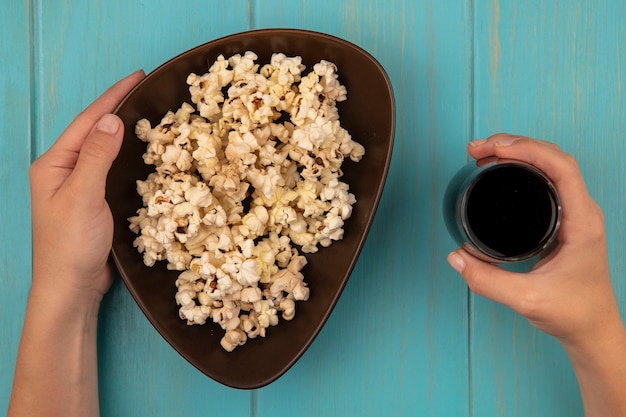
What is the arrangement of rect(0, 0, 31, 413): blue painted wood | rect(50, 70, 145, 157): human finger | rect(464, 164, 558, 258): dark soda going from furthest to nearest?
rect(0, 0, 31, 413): blue painted wood
rect(50, 70, 145, 157): human finger
rect(464, 164, 558, 258): dark soda

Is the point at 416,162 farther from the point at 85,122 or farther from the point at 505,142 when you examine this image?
the point at 85,122

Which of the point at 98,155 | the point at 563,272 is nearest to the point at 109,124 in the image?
the point at 98,155

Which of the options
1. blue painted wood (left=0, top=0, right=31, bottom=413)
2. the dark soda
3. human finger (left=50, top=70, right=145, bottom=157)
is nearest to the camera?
the dark soda

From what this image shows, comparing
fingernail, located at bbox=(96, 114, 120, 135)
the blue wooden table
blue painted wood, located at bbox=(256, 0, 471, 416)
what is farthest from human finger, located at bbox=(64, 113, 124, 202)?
blue painted wood, located at bbox=(256, 0, 471, 416)

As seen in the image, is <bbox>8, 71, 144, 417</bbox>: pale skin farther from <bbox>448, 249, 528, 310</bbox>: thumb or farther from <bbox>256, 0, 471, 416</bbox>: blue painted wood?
<bbox>448, 249, 528, 310</bbox>: thumb

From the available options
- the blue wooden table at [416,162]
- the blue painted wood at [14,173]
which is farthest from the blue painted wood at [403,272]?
the blue painted wood at [14,173]

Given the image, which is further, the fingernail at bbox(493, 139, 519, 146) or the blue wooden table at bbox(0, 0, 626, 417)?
the blue wooden table at bbox(0, 0, 626, 417)

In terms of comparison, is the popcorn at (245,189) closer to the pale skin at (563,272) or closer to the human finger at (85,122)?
the human finger at (85,122)

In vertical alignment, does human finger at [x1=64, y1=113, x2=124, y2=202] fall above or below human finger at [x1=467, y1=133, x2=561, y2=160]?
below
